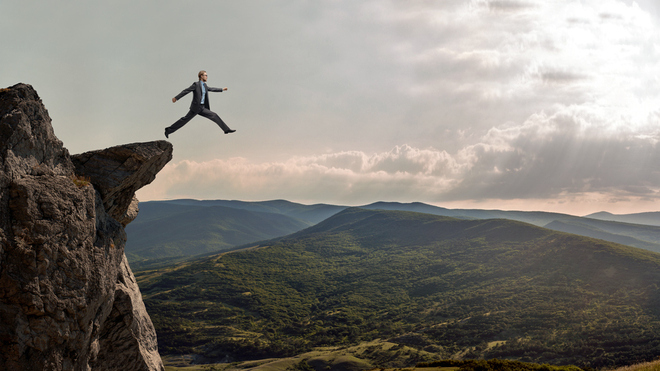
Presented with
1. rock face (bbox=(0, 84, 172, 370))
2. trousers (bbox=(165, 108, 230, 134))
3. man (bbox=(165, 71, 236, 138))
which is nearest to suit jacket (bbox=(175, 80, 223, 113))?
man (bbox=(165, 71, 236, 138))

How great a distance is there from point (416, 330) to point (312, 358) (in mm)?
57380

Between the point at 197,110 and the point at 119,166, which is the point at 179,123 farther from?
the point at 119,166

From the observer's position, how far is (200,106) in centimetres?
1825

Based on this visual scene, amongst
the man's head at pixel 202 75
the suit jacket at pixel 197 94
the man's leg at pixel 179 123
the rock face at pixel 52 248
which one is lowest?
the rock face at pixel 52 248

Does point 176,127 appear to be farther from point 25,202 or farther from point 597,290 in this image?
point 597,290

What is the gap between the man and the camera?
58.7 ft

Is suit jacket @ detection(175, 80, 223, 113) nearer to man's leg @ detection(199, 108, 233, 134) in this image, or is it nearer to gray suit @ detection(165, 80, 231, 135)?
gray suit @ detection(165, 80, 231, 135)

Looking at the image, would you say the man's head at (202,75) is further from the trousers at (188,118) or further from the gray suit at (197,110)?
the trousers at (188,118)

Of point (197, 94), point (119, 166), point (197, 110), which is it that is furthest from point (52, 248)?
point (197, 94)

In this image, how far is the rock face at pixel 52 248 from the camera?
1298cm

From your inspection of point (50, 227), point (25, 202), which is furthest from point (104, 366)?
point (25, 202)

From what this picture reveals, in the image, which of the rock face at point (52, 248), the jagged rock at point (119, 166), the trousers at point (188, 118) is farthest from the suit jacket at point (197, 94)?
the rock face at point (52, 248)

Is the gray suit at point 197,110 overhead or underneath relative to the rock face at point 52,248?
overhead

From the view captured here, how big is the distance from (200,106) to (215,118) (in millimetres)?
1211
